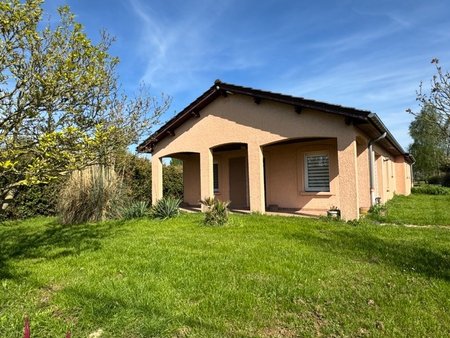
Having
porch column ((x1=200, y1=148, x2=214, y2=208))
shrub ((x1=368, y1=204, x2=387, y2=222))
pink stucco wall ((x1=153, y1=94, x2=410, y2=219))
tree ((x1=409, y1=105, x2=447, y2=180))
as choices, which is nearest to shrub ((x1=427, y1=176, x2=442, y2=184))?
tree ((x1=409, y1=105, x2=447, y2=180))

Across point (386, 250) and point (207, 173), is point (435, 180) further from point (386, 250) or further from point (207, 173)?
point (386, 250)

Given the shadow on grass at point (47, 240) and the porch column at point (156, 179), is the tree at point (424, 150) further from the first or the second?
the shadow on grass at point (47, 240)

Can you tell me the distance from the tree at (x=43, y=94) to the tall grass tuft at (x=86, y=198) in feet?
23.2

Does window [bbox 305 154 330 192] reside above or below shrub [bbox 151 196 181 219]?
above

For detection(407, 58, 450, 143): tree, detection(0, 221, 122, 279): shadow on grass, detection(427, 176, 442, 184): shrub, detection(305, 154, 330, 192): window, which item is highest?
detection(407, 58, 450, 143): tree

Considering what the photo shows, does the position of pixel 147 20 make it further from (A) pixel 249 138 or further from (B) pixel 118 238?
(B) pixel 118 238

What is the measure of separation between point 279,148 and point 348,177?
475 centimetres

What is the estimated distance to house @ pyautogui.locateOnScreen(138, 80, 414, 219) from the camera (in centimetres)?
1057

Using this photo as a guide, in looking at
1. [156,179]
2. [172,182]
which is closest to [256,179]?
[156,179]

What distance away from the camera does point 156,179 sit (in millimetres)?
15602

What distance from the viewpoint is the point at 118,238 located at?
854 centimetres

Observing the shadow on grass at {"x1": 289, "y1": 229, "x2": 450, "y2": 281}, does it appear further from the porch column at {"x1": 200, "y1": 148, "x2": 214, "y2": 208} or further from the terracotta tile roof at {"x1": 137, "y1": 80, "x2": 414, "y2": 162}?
the porch column at {"x1": 200, "y1": 148, "x2": 214, "y2": 208}

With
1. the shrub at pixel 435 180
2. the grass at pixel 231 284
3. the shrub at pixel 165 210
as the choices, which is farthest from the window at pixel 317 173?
the shrub at pixel 435 180

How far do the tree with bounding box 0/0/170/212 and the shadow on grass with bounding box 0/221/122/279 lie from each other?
2571 mm
